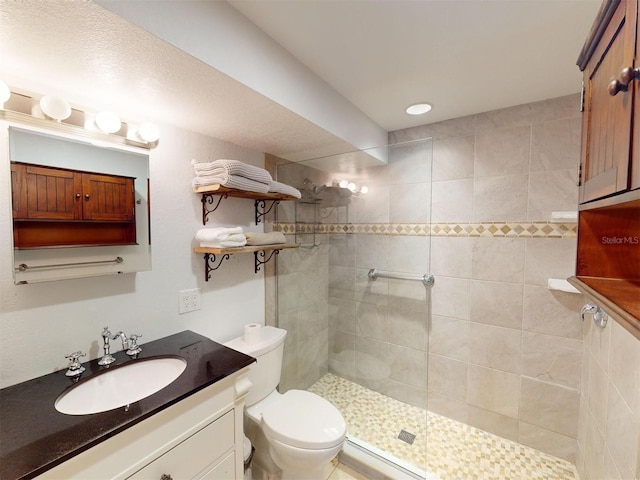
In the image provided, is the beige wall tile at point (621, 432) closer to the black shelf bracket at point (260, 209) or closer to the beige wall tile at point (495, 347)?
the beige wall tile at point (495, 347)

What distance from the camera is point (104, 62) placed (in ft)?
3.02

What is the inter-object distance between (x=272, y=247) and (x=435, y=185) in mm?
1315

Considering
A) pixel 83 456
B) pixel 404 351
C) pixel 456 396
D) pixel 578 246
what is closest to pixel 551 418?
pixel 456 396

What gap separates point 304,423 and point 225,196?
A: 140 cm

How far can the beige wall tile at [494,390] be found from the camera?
71.7 inches

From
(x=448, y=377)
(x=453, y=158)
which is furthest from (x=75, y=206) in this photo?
(x=448, y=377)

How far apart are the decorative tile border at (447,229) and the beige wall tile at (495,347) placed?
657 mm

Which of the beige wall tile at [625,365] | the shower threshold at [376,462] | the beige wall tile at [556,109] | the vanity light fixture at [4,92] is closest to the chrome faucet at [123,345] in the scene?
the vanity light fixture at [4,92]

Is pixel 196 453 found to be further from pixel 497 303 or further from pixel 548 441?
pixel 548 441

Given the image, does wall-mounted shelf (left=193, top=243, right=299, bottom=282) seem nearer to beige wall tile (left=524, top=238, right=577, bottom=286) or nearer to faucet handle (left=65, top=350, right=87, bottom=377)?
faucet handle (left=65, top=350, right=87, bottom=377)

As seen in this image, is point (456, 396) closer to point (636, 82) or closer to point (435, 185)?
point (435, 185)

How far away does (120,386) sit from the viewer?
1131 mm

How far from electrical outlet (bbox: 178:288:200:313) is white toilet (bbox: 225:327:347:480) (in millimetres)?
322

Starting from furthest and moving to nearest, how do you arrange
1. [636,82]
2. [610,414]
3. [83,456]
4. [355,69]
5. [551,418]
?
[551,418] → [355,69] → [610,414] → [83,456] → [636,82]
